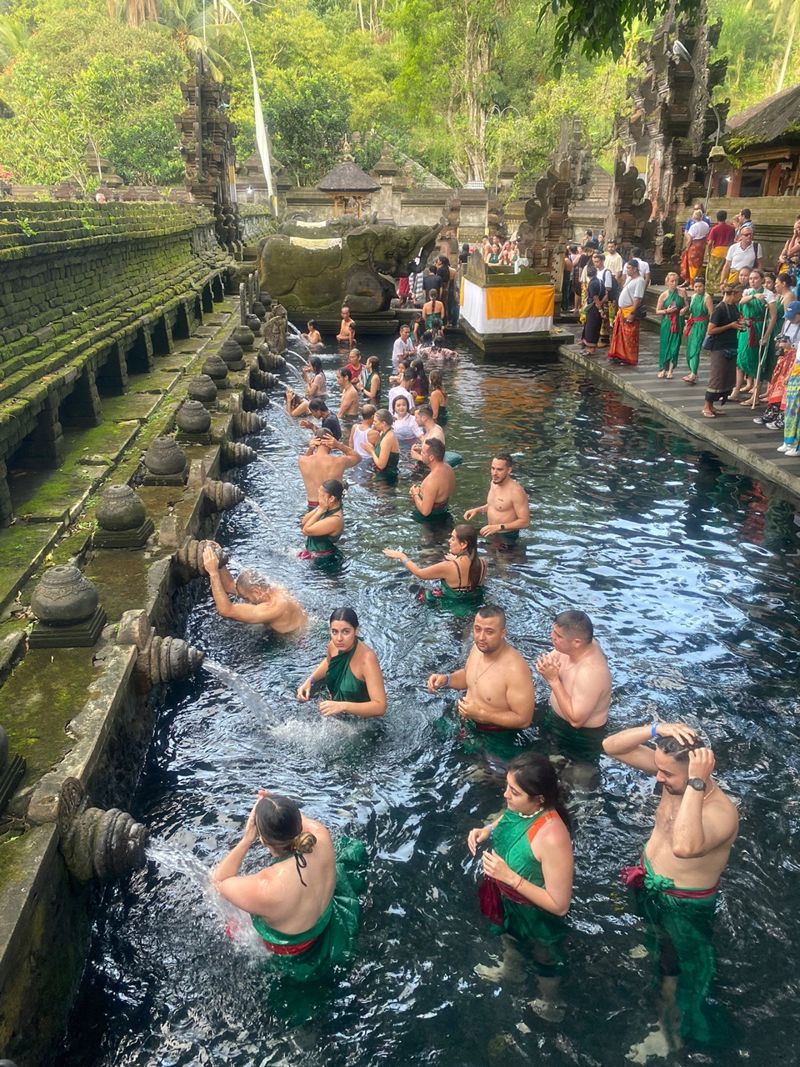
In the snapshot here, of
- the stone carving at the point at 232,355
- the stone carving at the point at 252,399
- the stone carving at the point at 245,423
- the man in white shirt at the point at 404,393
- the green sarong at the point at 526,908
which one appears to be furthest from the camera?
the stone carving at the point at 232,355

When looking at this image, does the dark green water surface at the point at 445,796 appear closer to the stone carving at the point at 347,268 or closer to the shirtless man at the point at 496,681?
the shirtless man at the point at 496,681

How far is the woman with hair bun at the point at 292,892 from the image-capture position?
148 inches

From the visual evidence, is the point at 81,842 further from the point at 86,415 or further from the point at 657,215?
the point at 657,215

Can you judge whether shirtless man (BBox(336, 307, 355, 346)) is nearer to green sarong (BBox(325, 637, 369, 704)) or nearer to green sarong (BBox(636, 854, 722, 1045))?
green sarong (BBox(325, 637, 369, 704))

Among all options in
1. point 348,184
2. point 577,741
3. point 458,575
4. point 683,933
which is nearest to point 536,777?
point 683,933

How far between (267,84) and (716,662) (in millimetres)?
43513

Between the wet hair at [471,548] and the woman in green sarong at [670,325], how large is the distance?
937 cm

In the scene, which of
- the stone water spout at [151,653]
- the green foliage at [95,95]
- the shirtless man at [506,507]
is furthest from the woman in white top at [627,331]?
the green foliage at [95,95]

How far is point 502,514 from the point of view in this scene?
8969 mm

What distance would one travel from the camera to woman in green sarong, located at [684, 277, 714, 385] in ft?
46.4

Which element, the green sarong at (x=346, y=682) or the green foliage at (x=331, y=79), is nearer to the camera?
the green sarong at (x=346, y=682)

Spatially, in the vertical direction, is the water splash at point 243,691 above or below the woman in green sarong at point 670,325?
below

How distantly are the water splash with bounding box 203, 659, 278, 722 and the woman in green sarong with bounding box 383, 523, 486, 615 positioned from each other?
1.84 meters

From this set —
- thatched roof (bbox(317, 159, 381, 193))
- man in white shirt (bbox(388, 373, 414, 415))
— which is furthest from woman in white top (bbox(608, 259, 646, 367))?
thatched roof (bbox(317, 159, 381, 193))
